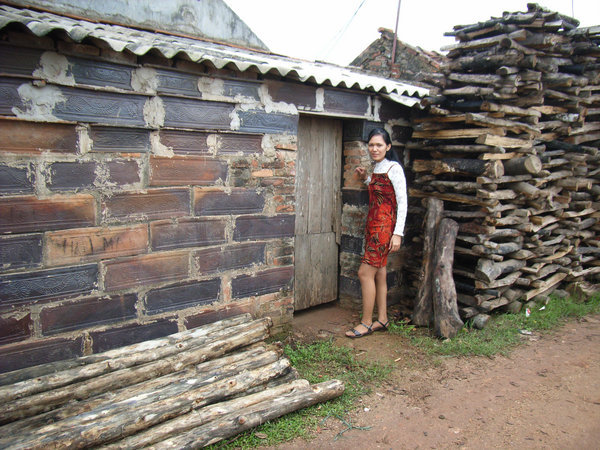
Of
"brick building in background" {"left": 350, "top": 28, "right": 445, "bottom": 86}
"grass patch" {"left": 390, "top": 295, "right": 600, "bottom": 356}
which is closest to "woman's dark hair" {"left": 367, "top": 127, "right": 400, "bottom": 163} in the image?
"grass patch" {"left": 390, "top": 295, "right": 600, "bottom": 356}

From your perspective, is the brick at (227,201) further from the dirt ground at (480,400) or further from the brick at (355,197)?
the dirt ground at (480,400)

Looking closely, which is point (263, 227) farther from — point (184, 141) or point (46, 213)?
point (46, 213)

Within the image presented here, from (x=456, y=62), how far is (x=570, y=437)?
4062 millimetres

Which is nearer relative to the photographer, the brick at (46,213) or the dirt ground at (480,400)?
the brick at (46,213)

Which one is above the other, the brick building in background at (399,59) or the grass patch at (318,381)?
the brick building in background at (399,59)

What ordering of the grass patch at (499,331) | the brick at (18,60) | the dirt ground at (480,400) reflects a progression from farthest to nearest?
the grass patch at (499,331) < the dirt ground at (480,400) < the brick at (18,60)

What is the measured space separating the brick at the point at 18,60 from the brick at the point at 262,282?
2391mm

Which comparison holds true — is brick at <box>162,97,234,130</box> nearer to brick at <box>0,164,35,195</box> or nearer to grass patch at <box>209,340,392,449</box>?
brick at <box>0,164,35,195</box>

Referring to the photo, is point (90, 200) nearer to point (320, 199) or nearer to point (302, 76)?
point (302, 76)

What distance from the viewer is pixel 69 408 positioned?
9.59 feet

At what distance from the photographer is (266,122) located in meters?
4.38

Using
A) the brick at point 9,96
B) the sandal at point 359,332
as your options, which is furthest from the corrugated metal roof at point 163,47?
the sandal at point 359,332

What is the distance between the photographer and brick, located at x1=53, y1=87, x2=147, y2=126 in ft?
10.7

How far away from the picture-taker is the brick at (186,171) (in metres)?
3.77
